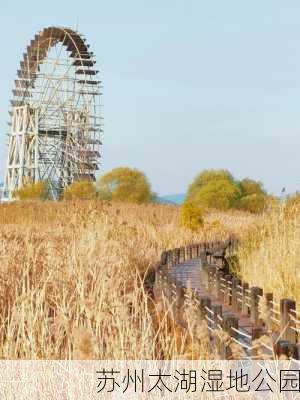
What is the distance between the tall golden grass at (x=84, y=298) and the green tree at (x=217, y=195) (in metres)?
16.6

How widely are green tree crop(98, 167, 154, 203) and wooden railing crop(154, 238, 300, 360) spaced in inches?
988

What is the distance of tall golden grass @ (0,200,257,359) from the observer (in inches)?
159

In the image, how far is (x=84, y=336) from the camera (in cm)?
312

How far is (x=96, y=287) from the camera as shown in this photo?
508cm

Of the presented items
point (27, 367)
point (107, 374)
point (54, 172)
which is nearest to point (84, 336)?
point (107, 374)

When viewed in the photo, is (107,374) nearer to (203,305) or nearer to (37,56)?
(203,305)

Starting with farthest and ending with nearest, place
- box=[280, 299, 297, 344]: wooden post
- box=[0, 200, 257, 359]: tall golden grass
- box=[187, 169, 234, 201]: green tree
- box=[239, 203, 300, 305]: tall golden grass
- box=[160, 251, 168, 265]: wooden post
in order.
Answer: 1. box=[187, 169, 234, 201]: green tree
2. box=[160, 251, 168, 265]: wooden post
3. box=[239, 203, 300, 305]: tall golden grass
4. box=[280, 299, 297, 344]: wooden post
5. box=[0, 200, 257, 359]: tall golden grass

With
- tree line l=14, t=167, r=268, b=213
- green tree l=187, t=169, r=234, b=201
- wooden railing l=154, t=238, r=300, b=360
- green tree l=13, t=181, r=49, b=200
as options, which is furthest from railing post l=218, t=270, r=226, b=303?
green tree l=13, t=181, r=49, b=200

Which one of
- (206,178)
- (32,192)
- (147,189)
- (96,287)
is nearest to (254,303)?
(96,287)

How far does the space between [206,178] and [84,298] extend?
3034 centimetres

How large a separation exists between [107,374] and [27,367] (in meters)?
0.49

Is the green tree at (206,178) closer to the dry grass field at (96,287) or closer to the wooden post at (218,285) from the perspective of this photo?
the dry grass field at (96,287)

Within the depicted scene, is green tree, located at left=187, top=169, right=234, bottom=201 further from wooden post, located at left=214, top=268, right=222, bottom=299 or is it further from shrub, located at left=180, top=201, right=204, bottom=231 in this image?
wooden post, located at left=214, top=268, right=222, bottom=299

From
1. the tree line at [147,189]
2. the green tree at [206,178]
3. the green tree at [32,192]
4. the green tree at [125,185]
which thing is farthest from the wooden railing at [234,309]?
the green tree at [32,192]
